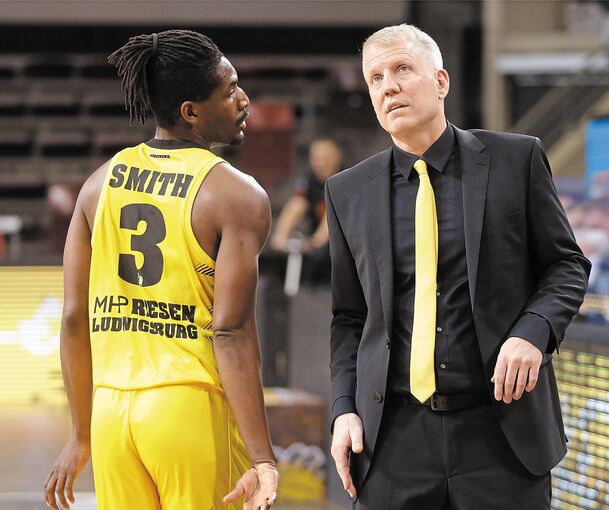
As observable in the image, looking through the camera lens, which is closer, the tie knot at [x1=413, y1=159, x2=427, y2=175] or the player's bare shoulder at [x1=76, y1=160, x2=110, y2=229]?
the tie knot at [x1=413, y1=159, x2=427, y2=175]

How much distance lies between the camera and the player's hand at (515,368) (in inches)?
88.0

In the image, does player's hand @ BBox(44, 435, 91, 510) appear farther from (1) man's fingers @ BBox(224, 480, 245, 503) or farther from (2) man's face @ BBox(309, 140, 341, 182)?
Answer: (2) man's face @ BBox(309, 140, 341, 182)

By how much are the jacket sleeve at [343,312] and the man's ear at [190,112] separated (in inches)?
13.2

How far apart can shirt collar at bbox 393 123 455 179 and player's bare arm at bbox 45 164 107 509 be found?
67 cm

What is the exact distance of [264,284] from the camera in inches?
283

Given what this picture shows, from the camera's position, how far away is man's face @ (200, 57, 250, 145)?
2609mm

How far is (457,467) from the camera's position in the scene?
2340 millimetres

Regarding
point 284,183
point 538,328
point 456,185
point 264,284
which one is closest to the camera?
point 538,328

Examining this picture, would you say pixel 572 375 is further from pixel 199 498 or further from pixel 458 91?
pixel 458 91

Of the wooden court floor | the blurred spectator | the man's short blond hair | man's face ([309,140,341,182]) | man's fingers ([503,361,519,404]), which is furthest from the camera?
man's face ([309,140,341,182])

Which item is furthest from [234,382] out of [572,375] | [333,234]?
[572,375]

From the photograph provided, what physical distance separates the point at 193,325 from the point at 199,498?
0.37 m

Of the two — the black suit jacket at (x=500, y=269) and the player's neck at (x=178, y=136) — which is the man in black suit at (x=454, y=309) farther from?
the player's neck at (x=178, y=136)

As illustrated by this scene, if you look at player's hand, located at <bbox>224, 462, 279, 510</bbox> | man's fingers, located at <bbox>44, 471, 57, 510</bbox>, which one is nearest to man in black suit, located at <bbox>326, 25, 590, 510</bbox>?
player's hand, located at <bbox>224, 462, 279, 510</bbox>
